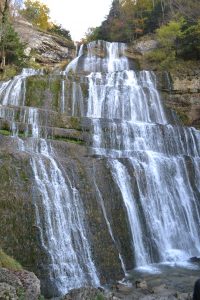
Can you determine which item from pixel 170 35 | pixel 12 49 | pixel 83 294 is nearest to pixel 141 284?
pixel 83 294

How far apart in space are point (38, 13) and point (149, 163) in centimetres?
3887

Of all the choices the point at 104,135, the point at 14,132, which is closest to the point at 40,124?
the point at 14,132

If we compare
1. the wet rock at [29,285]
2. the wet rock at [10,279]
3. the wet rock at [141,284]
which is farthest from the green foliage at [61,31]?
the wet rock at [10,279]

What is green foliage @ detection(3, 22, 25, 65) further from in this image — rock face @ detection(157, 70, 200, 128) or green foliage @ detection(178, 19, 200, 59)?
green foliage @ detection(178, 19, 200, 59)

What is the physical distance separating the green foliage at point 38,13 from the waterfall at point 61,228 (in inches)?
1528

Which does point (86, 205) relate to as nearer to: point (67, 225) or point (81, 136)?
point (67, 225)

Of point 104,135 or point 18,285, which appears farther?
point 104,135

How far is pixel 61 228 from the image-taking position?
11.7 meters

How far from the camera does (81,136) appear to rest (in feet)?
59.8

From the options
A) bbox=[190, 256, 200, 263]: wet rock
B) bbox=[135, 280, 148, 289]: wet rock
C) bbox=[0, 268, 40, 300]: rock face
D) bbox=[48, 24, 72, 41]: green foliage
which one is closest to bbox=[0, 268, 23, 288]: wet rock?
bbox=[0, 268, 40, 300]: rock face

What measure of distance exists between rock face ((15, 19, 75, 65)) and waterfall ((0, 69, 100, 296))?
22.7m

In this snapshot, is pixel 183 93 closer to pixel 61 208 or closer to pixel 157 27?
pixel 157 27

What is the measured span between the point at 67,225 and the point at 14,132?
21.5 ft

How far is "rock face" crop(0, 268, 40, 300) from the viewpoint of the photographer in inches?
240
